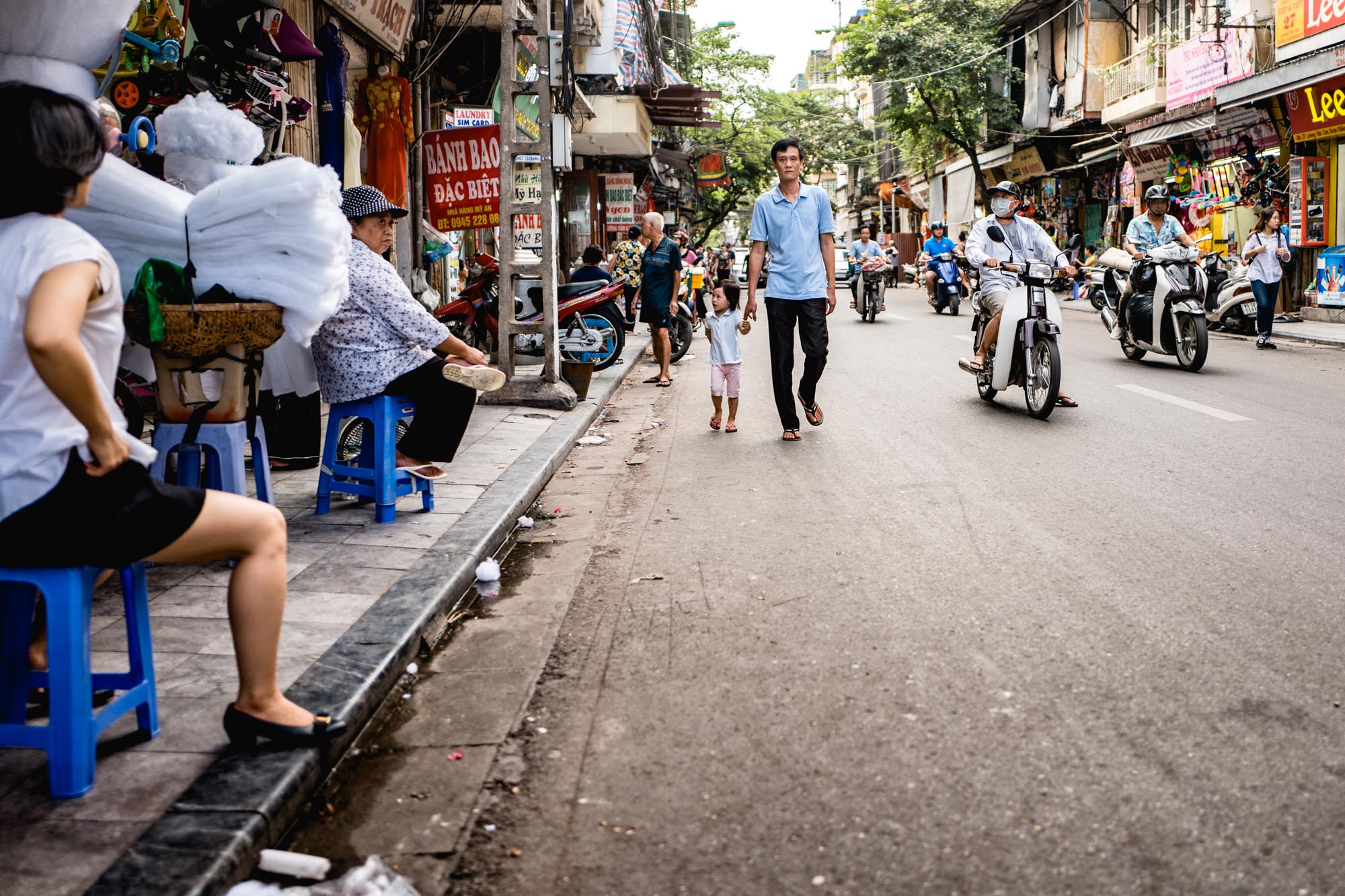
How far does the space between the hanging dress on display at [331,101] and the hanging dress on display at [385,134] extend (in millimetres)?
1332

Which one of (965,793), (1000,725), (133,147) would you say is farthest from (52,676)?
(133,147)

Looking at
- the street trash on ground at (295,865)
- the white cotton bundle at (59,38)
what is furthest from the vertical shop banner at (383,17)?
the street trash on ground at (295,865)

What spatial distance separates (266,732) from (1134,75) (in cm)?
2812

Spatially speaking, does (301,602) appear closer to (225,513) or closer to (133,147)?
(225,513)

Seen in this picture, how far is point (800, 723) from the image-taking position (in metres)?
3.38

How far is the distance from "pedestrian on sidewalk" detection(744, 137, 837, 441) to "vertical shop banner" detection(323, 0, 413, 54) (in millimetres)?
4082

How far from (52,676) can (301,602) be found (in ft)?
5.45

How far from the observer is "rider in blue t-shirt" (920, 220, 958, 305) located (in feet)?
78.0

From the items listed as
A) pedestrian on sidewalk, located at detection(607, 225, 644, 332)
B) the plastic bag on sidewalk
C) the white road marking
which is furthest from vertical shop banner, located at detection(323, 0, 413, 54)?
the plastic bag on sidewalk

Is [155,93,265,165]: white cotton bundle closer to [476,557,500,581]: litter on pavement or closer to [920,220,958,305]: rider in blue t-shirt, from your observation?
[476,557,500,581]: litter on pavement

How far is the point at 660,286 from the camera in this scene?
12.9 m

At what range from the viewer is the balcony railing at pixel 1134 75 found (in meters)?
25.7

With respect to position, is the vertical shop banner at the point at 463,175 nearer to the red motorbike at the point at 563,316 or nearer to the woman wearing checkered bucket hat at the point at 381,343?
the red motorbike at the point at 563,316

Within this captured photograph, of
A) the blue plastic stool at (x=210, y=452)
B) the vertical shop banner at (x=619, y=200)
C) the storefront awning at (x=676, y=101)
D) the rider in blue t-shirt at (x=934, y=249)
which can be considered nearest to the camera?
the blue plastic stool at (x=210, y=452)
